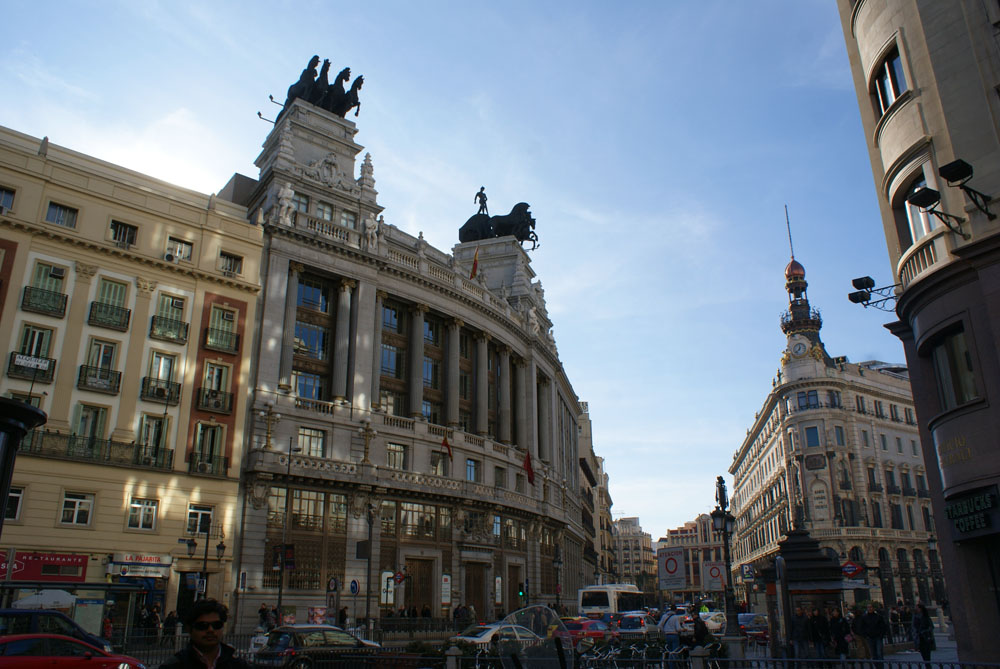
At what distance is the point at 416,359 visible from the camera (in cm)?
4894

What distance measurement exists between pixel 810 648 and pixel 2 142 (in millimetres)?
Answer: 39452

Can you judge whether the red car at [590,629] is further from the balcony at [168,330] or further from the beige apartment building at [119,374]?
the balcony at [168,330]

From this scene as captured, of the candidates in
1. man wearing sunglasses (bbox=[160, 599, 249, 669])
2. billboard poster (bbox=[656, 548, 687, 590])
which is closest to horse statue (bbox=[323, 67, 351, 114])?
billboard poster (bbox=[656, 548, 687, 590])

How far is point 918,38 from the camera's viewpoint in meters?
20.5

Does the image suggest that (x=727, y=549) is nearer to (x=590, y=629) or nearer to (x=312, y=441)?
(x=590, y=629)

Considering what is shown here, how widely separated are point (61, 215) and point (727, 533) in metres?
33.4

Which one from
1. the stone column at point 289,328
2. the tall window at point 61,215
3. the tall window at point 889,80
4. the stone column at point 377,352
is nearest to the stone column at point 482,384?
the stone column at point 377,352

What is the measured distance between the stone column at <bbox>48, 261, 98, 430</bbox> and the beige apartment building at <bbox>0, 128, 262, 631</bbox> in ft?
0.21

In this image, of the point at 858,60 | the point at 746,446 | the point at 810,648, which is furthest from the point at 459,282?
the point at 746,446

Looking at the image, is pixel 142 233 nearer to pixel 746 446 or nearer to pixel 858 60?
pixel 858 60

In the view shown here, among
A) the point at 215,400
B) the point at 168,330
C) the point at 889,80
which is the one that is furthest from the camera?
the point at 215,400

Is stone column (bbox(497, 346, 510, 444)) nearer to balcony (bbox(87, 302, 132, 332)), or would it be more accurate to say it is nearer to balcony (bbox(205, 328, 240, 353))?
balcony (bbox(205, 328, 240, 353))

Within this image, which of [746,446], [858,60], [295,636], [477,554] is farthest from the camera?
[746,446]

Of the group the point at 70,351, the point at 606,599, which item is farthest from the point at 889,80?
the point at 606,599
